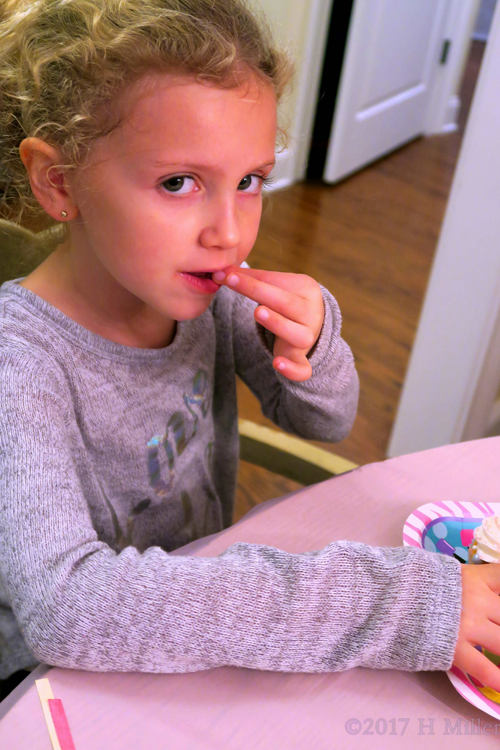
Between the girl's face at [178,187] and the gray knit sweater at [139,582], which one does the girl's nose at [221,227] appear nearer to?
the girl's face at [178,187]

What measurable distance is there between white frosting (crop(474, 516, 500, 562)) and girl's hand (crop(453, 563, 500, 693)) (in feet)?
0.09

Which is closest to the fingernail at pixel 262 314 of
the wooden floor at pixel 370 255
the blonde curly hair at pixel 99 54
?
the blonde curly hair at pixel 99 54

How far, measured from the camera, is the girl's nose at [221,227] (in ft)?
2.10

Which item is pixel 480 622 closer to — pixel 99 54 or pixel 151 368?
pixel 151 368

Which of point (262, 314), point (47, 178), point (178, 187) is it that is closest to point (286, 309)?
point (262, 314)

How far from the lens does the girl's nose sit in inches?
25.2

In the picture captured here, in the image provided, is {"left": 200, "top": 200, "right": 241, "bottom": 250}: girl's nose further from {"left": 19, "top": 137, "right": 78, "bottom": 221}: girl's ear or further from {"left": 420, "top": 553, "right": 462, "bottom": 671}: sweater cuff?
{"left": 420, "top": 553, "right": 462, "bottom": 671}: sweater cuff

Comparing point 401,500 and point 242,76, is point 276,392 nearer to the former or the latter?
point 401,500

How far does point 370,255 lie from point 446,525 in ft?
7.07

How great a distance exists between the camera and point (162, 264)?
0.66 metres

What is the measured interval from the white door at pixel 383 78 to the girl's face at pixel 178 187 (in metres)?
2.40

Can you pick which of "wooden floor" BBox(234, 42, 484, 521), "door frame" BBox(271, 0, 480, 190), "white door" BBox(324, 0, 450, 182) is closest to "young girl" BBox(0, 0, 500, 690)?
"wooden floor" BBox(234, 42, 484, 521)

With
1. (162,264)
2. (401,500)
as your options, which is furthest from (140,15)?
(401,500)

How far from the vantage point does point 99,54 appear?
62 cm
